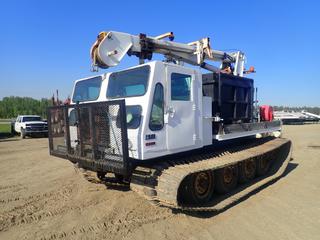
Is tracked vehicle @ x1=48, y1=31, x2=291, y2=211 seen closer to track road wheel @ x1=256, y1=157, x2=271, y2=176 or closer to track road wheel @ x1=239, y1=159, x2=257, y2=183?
track road wheel @ x1=239, y1=159, x2=257, y2=183

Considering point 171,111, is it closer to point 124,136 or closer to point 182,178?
point 124,136

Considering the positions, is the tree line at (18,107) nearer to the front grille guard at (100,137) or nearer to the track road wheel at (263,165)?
the track road wheel at (263,165)

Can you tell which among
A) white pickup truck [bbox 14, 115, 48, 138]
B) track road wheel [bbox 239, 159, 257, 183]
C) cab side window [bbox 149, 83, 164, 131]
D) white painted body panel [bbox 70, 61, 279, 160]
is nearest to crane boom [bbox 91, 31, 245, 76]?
white painted body panel [bbox 70, 61, 279, 160]

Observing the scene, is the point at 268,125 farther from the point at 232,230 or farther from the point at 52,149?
the point at 52,149

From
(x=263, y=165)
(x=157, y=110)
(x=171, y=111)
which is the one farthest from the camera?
(x=263, y=165)

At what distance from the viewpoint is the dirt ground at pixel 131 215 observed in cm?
482

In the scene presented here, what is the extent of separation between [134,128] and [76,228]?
1.90 m

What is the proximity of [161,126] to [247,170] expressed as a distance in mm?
3298

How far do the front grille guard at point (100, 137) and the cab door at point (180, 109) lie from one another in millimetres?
936

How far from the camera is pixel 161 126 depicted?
17.5 ft

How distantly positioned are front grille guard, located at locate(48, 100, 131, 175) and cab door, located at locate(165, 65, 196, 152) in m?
0.94

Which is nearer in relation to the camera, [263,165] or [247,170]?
[247,170]

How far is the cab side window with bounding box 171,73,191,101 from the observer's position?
5.61 metres

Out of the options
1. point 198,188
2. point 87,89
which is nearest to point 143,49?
point 87,89
